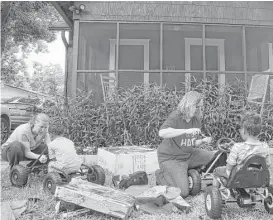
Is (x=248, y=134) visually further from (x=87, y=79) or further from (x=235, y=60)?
(x=235, y=60)

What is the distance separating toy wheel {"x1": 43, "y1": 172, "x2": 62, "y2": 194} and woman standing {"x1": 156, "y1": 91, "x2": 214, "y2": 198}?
120 cm

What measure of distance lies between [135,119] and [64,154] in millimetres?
2352

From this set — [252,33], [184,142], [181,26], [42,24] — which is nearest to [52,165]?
[184,142]

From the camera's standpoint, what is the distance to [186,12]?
769cm

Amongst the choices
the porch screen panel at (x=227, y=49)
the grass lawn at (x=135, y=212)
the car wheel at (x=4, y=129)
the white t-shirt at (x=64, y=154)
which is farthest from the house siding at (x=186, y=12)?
the grass lawn at (x=135, y=212)

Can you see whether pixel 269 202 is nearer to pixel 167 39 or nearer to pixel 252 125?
pixel 252 125

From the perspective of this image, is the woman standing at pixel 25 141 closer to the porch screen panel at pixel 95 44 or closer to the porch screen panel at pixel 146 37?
the porch screen panel at pixel 95 44

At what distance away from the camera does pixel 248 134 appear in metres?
2.69

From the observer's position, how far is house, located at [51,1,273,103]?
7.35 metres

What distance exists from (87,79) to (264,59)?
5478mm

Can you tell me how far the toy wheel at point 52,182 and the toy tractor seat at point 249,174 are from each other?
1.82m

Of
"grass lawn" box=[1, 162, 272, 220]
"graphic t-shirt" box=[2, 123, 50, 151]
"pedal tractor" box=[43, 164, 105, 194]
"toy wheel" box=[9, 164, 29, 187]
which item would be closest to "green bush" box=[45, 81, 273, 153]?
"graphic t-shirt" box=[2, 123, 50, 151]

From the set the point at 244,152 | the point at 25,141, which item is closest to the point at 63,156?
the point at 25,141

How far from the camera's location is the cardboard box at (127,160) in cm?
434
